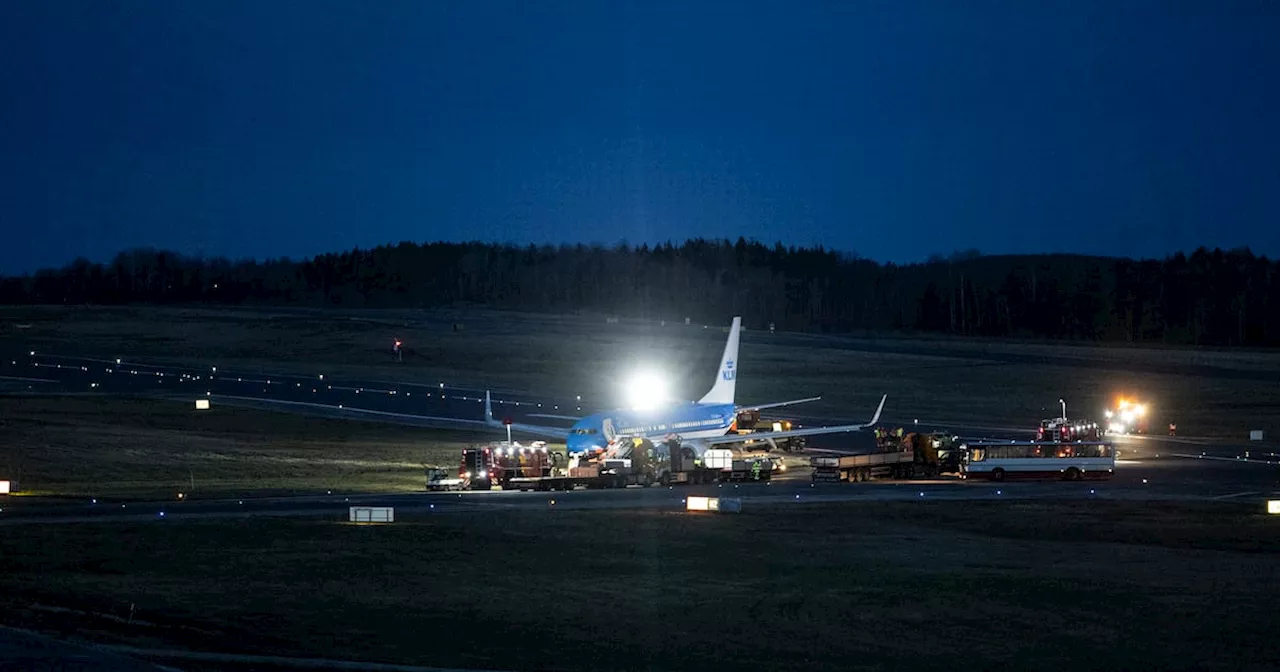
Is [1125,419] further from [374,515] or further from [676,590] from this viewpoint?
[676,590]

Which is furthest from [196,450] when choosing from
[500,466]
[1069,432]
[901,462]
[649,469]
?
[1069,432]

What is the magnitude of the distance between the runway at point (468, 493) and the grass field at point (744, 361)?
970 cm

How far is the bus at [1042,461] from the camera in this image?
211 feet

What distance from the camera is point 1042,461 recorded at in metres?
64.6

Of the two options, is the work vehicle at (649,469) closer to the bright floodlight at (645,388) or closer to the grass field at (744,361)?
the grass field at (744,361)

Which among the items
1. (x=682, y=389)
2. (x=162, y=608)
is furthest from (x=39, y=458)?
(x=682, y=389)

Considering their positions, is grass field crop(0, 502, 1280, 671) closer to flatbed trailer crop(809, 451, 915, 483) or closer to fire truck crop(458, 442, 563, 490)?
fire truck crop(458, 442, 563, 490)

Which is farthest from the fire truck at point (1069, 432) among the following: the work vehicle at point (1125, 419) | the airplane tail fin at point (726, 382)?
the airplane tail fin at point (726, 382)

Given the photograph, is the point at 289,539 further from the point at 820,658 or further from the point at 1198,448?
the point at 1198,448

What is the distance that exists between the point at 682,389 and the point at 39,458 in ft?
241

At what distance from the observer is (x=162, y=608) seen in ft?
93.6

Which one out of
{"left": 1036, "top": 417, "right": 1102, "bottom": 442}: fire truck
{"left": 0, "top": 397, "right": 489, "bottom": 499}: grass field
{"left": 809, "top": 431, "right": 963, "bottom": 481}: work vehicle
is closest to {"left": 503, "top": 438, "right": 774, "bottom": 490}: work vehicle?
{"left": 809, "top": 431, "right": 963, "bottom": 481}: work vehicle

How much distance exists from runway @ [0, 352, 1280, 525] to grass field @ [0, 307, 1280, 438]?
9696mm

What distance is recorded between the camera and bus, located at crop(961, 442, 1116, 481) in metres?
64.4
